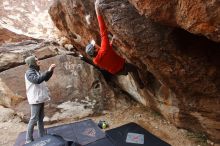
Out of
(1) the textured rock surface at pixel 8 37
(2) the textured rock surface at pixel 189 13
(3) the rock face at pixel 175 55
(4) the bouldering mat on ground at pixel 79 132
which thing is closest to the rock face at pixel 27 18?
(1) the textured rock surface at pixel 8 37

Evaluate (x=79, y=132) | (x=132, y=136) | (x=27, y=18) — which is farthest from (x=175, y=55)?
(x=27, y=18)

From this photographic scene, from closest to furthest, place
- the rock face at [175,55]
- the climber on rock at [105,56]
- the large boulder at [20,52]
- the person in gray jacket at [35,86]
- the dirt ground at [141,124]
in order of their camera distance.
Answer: the rock face at [175,55], the climber on rock at [105,56], the person in gray jacket at [35,86], the dirt ground at [141,124], the large boulder at [20,52]

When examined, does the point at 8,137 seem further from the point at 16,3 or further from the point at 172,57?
the point at 16,3

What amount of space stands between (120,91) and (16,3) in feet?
25.8

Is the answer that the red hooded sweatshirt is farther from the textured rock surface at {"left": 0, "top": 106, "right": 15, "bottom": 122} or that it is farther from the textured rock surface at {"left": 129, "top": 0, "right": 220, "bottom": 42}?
the textured rock surface at {"left": 0, "top": 106, "right": 15, "bottom": 122}

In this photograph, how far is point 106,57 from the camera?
6.93 meters

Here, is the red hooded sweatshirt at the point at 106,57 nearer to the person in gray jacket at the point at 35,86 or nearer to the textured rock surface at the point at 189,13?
the person in gray jacket at the point at 35,86

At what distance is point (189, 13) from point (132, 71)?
13.0 ft

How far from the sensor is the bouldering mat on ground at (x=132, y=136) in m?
7.73

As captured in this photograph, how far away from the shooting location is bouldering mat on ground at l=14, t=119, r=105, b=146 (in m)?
7.81

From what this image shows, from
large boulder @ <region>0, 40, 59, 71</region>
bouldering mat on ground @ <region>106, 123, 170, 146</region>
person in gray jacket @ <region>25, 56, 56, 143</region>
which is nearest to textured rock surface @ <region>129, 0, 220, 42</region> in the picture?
person in gray jacket @ <region>25, 56, 56, 143</region>

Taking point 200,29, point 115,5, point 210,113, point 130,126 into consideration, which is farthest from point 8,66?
point 200,29

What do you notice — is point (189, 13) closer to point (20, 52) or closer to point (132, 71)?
point (132, 71)

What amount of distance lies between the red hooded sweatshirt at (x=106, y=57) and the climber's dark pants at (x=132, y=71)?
0.25 meters
